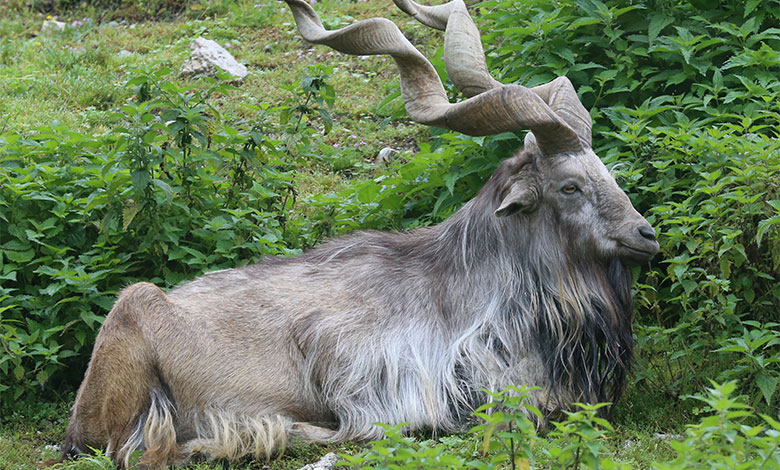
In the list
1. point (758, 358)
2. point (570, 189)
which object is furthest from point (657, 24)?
point (758, 358)

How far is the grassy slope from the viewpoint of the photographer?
37.1ft

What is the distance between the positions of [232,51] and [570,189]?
830 centimetres

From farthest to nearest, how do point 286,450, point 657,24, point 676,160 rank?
point 657,24, point 676,160, point 286,450

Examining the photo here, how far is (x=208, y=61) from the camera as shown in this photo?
12578mm

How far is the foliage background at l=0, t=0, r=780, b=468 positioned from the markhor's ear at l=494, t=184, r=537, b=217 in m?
0.89

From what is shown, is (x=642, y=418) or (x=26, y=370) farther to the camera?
(x=26, y=370)

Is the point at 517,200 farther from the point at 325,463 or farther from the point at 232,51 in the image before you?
the point at 232,51

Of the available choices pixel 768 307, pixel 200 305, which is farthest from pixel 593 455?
pixel 200 305

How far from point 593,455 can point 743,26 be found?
481cm

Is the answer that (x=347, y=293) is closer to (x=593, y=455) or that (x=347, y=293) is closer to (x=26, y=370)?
(x=26, y=370)

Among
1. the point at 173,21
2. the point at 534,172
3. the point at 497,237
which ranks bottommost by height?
the point at 173,21

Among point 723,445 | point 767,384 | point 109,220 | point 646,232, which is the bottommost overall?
point 767,384

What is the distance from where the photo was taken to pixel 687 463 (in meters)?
3.72

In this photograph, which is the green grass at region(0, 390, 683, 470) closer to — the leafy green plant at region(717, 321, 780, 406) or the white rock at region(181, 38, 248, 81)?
the leafy green plant at region(717, 321, 780, 406)
